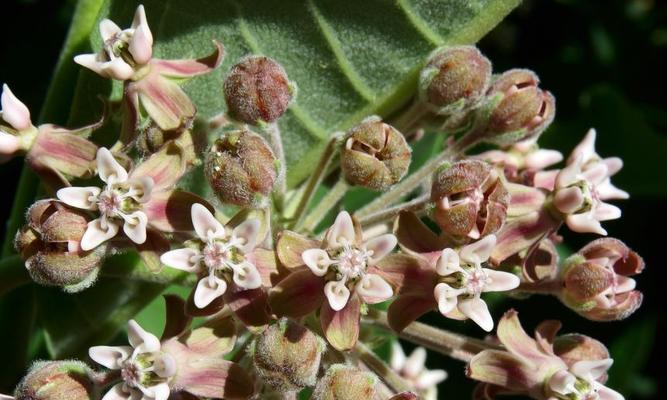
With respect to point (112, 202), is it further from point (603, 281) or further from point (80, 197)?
point (603, 281)

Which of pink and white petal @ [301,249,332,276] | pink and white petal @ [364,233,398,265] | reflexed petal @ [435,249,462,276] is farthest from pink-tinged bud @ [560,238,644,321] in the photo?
pink and white petal @ [301,249,332,276]

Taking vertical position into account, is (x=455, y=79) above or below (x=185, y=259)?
above

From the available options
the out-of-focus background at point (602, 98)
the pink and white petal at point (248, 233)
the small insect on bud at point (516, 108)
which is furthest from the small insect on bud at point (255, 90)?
the out-of-focus background at point (602, 98)

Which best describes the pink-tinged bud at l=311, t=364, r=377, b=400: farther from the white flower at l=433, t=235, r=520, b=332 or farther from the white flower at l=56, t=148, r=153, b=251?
the white flower at l=56, t=148, r=153, b=251

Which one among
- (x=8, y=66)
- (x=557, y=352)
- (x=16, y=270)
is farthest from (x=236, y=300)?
(x=8, y=66)

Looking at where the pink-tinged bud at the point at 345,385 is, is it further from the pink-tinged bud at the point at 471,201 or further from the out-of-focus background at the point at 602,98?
the out-of-focus background at the point at 602,98

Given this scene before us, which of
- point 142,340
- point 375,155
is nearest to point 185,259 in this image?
point 142,340
